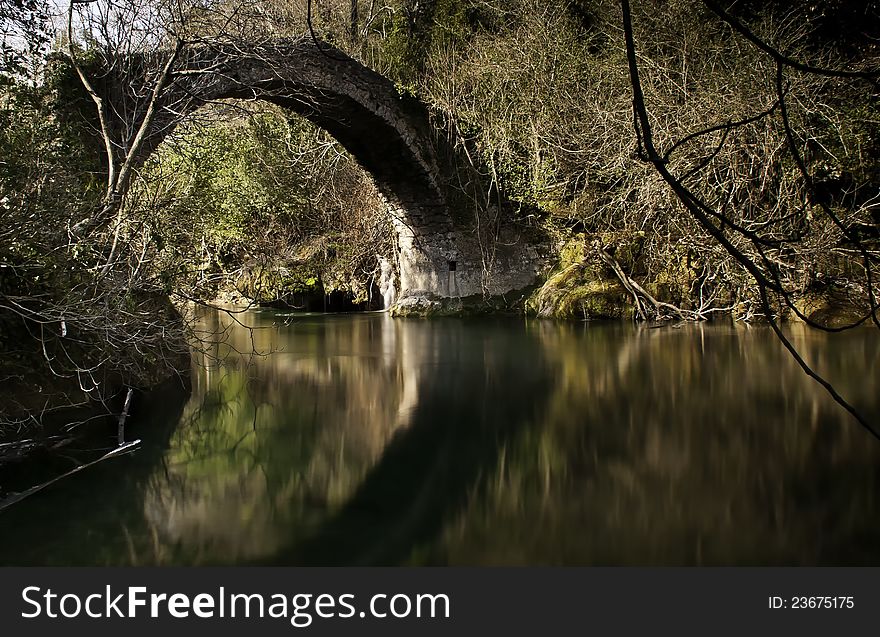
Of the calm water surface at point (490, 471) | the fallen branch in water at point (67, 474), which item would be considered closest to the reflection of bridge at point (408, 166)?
the calm water surface at point (490, 471)

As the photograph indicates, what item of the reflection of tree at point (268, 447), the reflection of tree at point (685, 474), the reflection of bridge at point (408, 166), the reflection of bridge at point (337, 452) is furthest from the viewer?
the reflection of bridge at point (408, 166)

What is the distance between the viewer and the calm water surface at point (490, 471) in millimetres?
3205

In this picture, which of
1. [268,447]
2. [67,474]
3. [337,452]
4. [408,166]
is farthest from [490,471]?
[408,166]

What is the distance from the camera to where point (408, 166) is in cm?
1238

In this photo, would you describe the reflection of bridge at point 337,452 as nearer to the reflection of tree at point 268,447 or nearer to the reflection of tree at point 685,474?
the reflection of tree at point 268,447

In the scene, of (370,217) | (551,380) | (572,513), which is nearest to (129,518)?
(572,513)

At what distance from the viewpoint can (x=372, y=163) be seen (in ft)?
41.2

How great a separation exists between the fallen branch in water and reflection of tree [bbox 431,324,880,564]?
77.8 inches

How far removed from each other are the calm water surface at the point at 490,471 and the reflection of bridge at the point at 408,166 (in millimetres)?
3916

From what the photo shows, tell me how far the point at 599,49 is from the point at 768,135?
354 cm

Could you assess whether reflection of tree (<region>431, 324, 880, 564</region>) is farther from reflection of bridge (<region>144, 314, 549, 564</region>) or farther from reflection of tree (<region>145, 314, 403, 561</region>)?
reflection of tree (<region>145, 314, 403, 561</region>)

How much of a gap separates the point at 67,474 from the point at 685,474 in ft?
10.5

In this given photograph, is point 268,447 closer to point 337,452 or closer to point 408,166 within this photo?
point 337,452

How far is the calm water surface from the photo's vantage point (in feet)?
10.5
